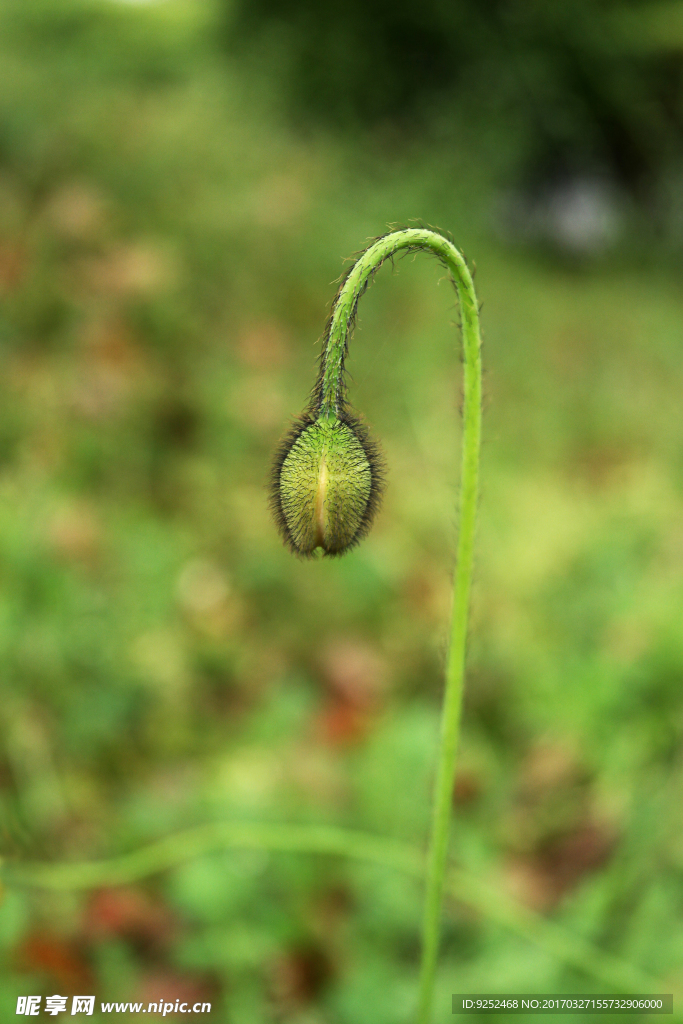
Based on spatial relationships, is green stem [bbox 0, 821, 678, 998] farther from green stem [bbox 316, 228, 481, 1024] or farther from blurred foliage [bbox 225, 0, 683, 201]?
blurred foliage [bbox 225, 0, 683, 201]

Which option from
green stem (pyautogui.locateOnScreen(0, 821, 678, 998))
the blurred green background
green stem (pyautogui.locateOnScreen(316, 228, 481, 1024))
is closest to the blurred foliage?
the blurred green background

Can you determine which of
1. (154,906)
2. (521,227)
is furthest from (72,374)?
(521,227)

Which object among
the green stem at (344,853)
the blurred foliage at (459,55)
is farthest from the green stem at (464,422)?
the blurred foliage at (459,55)

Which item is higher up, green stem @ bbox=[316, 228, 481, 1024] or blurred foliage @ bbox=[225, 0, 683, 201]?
blurred foliage @ bbox=[225, 0, 683, 201]

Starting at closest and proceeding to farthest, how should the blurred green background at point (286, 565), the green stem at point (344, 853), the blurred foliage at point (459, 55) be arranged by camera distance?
the green stem at point (344, 853) → the blurred green background at point (286, 565) → the blurred foliage at point (459, 55)

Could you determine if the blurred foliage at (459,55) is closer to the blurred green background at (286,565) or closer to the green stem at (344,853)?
the blurred green background at (286,565)
